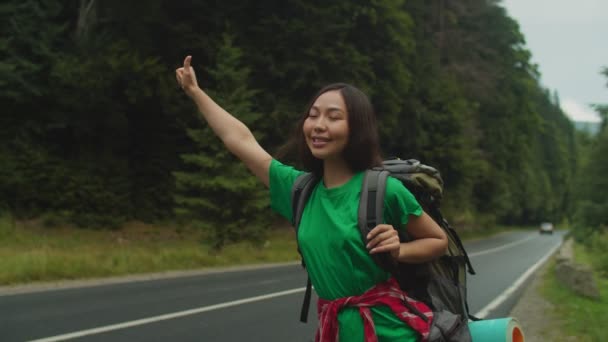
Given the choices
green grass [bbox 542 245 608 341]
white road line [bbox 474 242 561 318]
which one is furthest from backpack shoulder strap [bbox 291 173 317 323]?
white road line [bbox 474 242 561 318]

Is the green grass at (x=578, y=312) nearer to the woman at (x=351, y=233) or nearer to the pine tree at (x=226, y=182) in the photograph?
the woman at (x=351, y=233)

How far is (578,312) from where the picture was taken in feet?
32.1

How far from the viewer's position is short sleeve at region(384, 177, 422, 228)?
2.45 m

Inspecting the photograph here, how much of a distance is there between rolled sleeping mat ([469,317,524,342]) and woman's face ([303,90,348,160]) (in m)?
0.79

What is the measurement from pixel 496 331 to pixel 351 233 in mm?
618

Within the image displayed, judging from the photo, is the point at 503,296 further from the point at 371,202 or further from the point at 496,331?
the point at 371,202

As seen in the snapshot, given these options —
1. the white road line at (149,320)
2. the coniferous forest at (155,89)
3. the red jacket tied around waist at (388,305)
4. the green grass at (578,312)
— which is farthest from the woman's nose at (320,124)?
the coniferous forest at (155,89)

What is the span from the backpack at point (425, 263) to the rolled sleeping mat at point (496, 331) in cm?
4

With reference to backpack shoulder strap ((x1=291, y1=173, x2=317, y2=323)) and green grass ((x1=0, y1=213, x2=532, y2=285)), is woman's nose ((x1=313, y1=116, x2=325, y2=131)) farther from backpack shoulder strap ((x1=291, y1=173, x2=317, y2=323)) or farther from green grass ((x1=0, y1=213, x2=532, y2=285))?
green grass ((x1=0, y1=213, x2=532, y2=285))

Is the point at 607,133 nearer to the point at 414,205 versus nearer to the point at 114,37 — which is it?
the point at 114,37

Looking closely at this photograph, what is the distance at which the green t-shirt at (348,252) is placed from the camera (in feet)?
8.07

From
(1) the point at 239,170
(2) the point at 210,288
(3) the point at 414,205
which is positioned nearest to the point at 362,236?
(3) the point at 414,205

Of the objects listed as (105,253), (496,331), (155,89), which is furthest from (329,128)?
(155,89)

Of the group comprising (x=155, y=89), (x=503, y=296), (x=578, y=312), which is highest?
(x=155, y=89)
